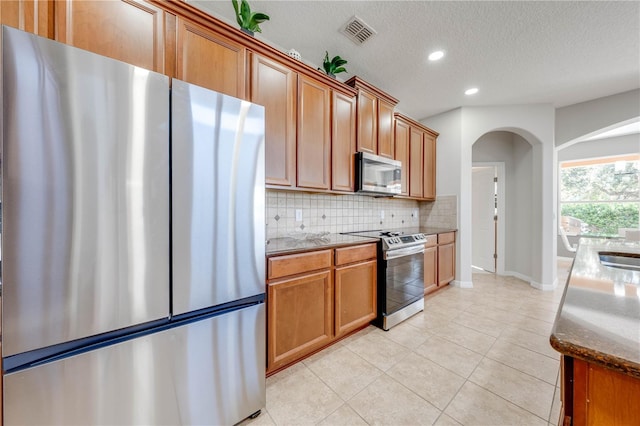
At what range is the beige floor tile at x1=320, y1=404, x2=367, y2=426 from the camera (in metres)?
1.35

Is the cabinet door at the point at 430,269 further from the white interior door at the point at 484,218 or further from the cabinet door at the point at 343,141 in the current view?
the white interior door at the point at 484,218

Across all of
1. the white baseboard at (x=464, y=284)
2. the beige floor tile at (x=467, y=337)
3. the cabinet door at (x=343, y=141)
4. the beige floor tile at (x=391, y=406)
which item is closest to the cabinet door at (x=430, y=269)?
the white baseboard at (x=464, y=284)

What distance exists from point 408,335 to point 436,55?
283 centimetres

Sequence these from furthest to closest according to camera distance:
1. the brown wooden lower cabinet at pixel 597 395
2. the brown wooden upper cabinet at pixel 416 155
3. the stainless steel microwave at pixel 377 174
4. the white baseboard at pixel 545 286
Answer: the white baseboard at pixel 545 286, the brown wooden upper cabinet at pixel 416 155, the stainless steel microwave at pixel 377 174, the brown wooden lower cabinet at pixel 597 395

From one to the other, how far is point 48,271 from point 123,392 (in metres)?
0.57

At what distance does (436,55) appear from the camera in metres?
2.49

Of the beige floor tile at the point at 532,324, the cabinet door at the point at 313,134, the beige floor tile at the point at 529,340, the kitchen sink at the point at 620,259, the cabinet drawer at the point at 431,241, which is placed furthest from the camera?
the cabinet drawer at the point at 431,241

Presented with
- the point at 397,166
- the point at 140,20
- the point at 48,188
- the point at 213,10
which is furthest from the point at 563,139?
the point at 48,188

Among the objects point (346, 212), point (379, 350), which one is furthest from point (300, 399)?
point (346, 212)

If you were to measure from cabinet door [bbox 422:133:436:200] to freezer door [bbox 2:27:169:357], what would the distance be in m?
3.60

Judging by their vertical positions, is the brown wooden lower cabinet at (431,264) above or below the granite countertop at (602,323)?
below

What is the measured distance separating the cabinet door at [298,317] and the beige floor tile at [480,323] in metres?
1.53

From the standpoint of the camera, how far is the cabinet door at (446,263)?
3.45 meters

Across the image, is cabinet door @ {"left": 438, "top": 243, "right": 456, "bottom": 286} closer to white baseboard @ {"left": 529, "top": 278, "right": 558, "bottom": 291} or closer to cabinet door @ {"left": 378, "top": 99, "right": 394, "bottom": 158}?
white baseboard @ {"left": 529, "top": 278, "right": 558, "bottom": 291}
